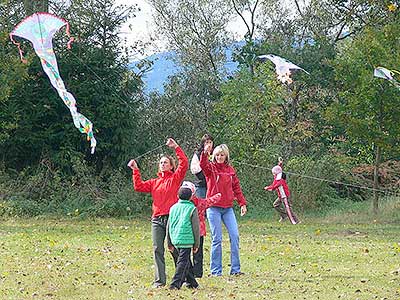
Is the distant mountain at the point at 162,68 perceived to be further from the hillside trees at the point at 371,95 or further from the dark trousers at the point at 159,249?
the dark trousers at the point at 159,249

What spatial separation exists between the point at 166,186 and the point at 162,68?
23.1 m

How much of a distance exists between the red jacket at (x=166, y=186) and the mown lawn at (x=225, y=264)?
1.02 meters

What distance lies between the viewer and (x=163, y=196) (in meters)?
10.5

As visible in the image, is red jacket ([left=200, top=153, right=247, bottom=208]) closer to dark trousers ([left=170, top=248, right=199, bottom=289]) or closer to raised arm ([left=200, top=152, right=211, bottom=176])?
raised arm ([left=200, top=152, right=211, bottom=176])

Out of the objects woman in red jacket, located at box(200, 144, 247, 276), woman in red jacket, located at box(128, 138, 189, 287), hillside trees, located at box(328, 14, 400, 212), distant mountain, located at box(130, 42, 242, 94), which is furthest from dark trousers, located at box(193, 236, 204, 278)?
distant mountain, located at box(130, 42, 242, 94)

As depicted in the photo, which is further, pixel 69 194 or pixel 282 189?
pixel 69 194

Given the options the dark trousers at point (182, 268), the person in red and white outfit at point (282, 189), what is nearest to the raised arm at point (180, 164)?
the dark trousers at point (182, 268)

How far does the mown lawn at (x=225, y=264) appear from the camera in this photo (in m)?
9.91

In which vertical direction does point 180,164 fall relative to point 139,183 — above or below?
above

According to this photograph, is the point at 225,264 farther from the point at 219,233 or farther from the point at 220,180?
the point at 220,180

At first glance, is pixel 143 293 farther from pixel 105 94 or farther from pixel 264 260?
pixel 105 94

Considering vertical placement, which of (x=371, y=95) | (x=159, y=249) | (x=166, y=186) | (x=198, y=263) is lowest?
(x=198, y=263)

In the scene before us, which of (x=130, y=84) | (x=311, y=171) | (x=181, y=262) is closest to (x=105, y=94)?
(x=130, y=84)

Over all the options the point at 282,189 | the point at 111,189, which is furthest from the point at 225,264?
the point at 111,189
